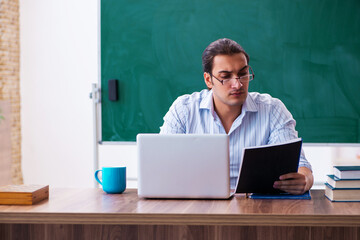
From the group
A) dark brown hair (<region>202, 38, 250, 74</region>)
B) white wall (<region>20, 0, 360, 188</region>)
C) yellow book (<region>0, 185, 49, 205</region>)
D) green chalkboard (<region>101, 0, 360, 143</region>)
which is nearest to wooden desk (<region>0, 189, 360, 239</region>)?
yellow book (<region>0, 185, 49, 205</region>)

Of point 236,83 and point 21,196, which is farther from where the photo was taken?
point 236,83

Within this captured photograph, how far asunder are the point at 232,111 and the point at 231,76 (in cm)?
21

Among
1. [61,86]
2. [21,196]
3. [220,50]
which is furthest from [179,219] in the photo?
[61,86]

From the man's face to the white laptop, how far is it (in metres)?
0.63

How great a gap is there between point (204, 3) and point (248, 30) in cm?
37

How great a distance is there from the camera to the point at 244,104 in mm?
2314

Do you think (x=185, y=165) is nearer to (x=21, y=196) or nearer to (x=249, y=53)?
(x=21, y=196)

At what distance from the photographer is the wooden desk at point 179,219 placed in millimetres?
1410

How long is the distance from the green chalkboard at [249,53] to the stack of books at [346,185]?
175 centimetres

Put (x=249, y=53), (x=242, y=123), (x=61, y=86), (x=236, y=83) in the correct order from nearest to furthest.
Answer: (x=236, y=83), (x=242, y=123), (x=249, y=53), (x=61, y=86)

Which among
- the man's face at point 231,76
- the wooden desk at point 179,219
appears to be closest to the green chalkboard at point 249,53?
the man's face at point 231,76

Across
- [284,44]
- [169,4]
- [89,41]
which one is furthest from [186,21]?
[89,41]

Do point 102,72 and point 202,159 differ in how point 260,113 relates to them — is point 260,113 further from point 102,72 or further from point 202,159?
point 102,72

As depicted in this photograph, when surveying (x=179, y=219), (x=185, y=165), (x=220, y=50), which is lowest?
(x=179, y=219)
